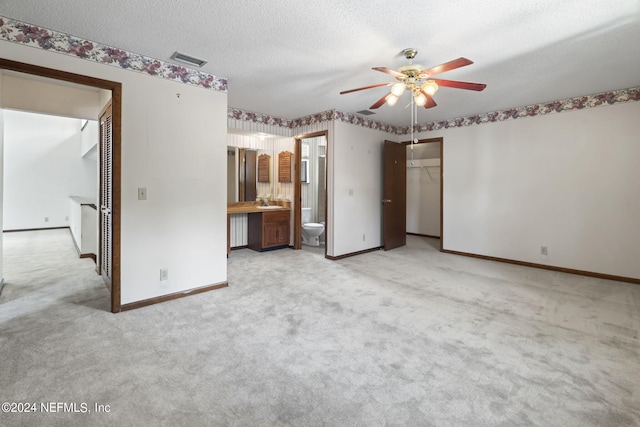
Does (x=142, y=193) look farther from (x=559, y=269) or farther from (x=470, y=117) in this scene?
(x=559, y=269)

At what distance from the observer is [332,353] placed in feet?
7.06

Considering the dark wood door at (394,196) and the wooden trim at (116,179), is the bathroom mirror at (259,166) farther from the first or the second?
the wooden trim at (116,179)

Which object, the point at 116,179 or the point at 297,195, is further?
the point at 297,195

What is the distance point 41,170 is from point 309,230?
7288 millimetres

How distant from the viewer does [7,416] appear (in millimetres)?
1531

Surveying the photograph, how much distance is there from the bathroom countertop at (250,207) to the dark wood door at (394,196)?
6.05 feet

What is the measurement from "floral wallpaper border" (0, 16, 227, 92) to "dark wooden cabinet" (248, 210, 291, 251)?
2532 millimetres

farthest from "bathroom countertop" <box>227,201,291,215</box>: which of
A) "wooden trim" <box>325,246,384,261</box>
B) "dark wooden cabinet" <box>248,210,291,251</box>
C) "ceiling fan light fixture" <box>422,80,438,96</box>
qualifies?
"ceiling fan light fixture" <box>422,80,438,96</box>

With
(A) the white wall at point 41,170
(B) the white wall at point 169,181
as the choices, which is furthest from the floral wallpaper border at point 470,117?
(A) the white wall at point 41,170

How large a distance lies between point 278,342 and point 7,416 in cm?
145

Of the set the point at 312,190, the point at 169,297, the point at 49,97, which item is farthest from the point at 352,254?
the point at 49,97

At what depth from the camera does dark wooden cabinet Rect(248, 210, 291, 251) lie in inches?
215

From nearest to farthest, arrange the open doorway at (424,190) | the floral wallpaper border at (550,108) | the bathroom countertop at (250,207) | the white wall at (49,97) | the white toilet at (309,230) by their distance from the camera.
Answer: the white wall at (49,97) < the floral wallpaper border at (550,108) < the bathroom countertop at (250,207) < the white toilet at (309,230) < the open doorway at (424,190)

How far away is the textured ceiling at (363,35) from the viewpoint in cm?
214
